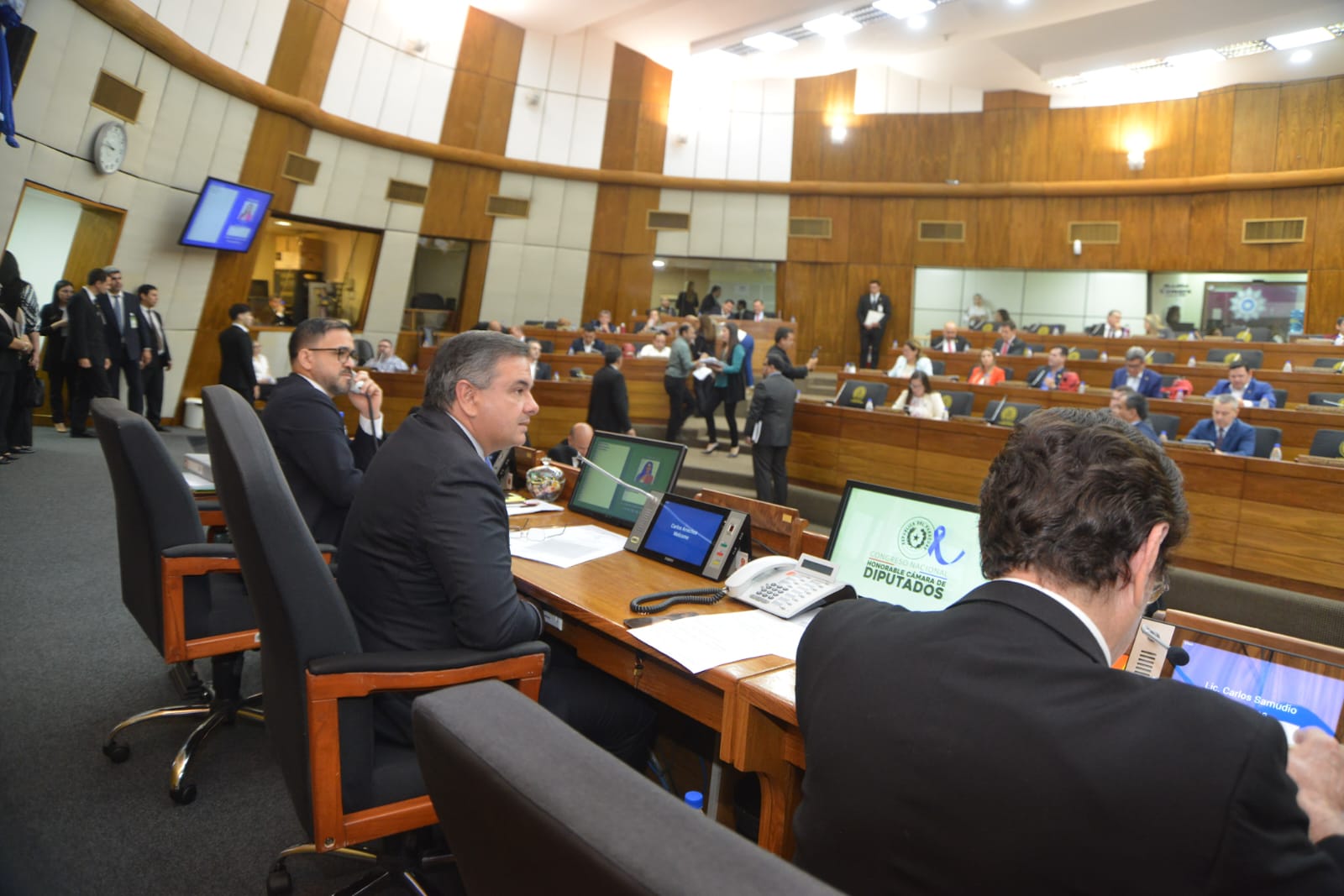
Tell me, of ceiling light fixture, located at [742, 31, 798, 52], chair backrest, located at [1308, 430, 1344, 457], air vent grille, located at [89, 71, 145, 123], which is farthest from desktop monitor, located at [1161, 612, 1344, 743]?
ceiling light fixture, located at [742, 31, 798, 52]

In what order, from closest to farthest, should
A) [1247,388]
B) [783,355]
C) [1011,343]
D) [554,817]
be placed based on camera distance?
[554,817] → [783,355] → [1247,388] → [1011,343]

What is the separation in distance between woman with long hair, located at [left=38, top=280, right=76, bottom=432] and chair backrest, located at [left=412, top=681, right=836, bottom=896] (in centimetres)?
802

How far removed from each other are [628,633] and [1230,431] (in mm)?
5632

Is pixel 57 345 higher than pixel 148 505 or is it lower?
higher

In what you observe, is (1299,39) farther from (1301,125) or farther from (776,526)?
(776,526)

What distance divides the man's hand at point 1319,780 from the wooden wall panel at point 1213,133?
45.6 feet

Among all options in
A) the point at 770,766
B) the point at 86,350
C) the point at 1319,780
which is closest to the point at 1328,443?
the point at 770,766

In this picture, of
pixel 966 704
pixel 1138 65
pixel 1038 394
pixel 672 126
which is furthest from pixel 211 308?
pixel 1138 65

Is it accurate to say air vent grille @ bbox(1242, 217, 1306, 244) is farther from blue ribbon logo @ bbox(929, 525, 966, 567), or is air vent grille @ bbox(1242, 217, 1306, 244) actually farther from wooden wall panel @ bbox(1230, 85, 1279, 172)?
blue ribbon logo @ bbox(929, 525, 966, 567)

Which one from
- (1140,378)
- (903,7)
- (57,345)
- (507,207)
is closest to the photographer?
(57,345)

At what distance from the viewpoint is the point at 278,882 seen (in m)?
1.90

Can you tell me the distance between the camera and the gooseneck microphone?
1.43m

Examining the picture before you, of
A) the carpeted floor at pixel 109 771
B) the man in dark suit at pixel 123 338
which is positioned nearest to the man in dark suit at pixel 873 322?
the man in dark suit at pixel 123 338

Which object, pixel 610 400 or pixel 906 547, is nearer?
pixel 906 547
